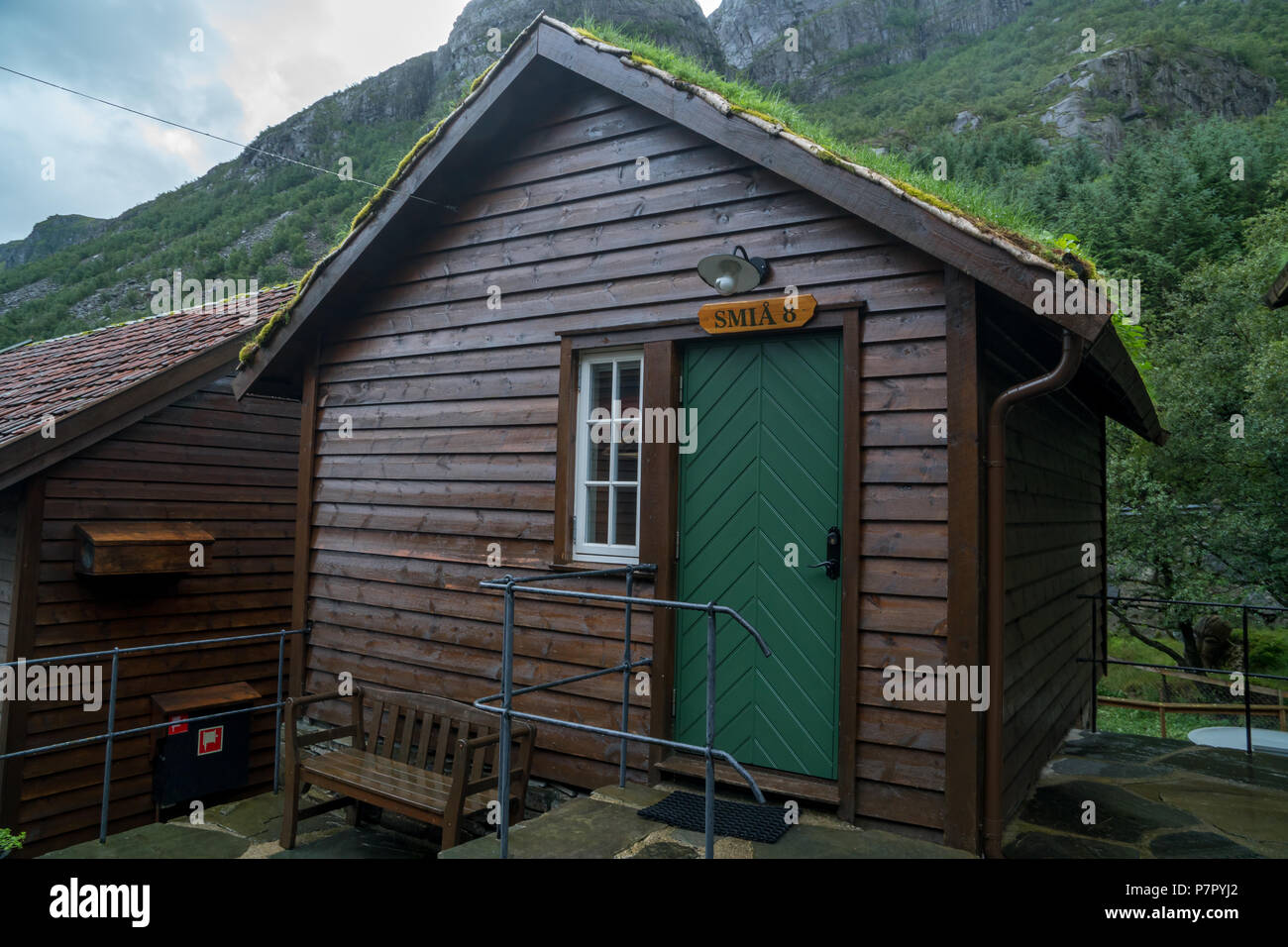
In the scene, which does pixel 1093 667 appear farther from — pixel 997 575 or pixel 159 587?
pixel 159 587

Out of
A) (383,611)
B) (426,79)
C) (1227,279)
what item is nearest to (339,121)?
(426,79)

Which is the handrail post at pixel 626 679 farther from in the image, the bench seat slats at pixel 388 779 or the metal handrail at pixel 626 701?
the bench seat slats at pixel 388 779

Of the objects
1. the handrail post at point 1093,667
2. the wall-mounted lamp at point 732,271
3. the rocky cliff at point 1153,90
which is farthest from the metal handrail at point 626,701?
the rocky cliff at point 1153,90

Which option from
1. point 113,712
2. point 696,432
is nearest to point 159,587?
point 113,712

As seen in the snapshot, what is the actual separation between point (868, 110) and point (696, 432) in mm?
58416

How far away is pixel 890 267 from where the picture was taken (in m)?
4.46

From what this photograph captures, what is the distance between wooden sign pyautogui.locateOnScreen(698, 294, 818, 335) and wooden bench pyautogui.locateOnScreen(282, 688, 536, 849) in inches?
106

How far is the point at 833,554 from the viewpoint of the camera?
179 inches

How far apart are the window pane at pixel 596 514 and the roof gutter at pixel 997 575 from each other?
2413 mm

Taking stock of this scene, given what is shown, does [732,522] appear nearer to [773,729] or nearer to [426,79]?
[773,729]

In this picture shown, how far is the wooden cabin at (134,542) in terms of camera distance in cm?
746

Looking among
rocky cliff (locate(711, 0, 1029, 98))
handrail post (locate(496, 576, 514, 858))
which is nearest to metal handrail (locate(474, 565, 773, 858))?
handrail post (locate(496, 576, 514, 858))
